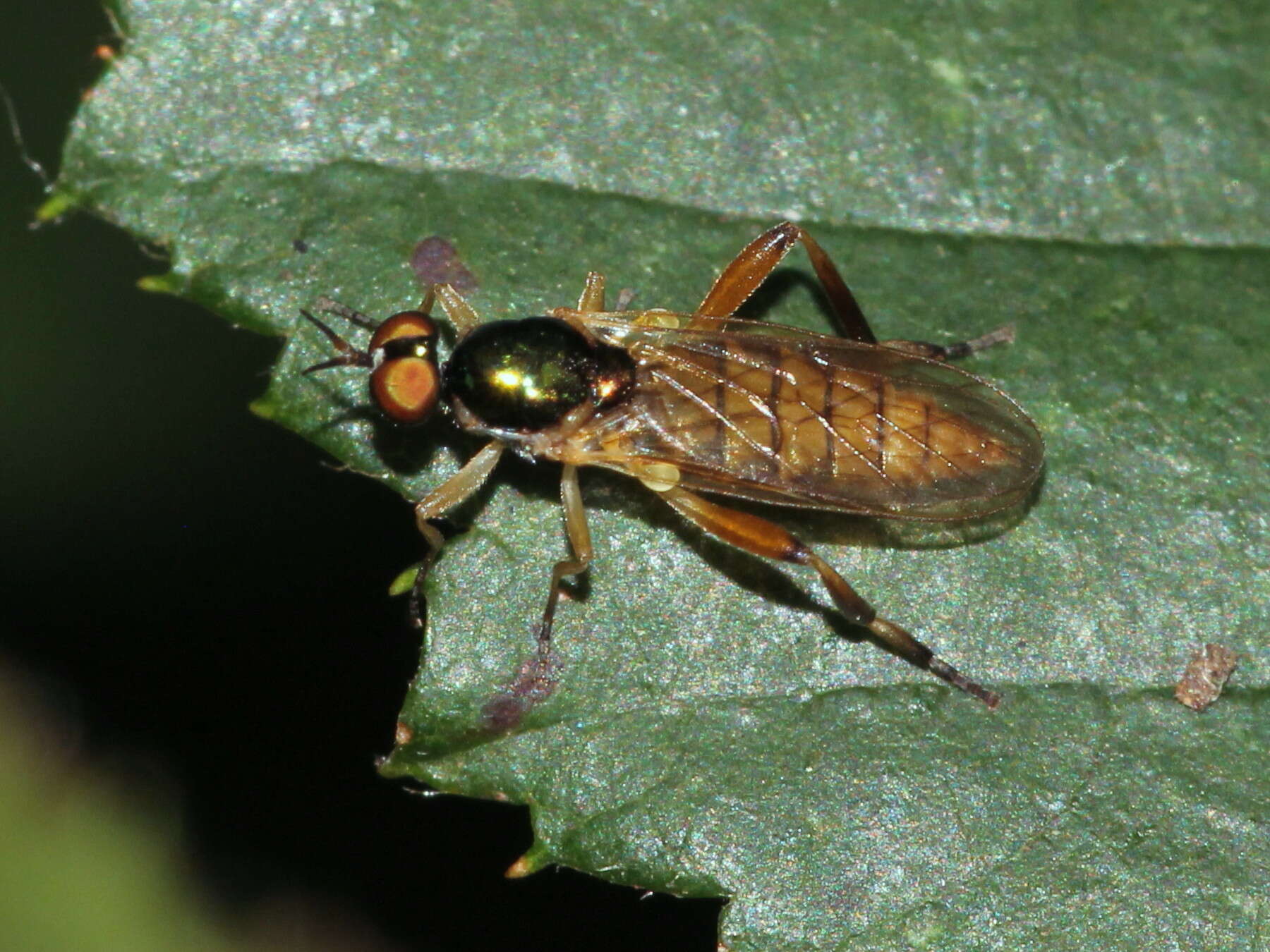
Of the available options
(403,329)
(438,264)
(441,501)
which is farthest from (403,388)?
(438,264)

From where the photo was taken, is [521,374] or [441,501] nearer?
[441,501]

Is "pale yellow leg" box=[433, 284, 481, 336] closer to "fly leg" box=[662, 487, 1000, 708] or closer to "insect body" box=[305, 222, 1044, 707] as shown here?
"insect body" box=[305, 222, 1044, 707]

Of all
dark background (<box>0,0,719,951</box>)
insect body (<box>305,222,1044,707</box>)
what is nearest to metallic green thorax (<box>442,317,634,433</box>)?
insect body (<box>305,222,1044,707</box>)

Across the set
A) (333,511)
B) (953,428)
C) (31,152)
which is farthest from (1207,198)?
(31,152)

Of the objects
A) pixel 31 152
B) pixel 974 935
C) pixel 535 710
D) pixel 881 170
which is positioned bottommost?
pixel 974 935

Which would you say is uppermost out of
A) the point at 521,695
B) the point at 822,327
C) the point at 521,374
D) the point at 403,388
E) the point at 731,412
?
the point at 403,388

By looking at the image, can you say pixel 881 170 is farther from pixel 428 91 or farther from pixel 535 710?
pixel 535 710

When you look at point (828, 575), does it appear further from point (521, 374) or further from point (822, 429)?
point (521, 374)
